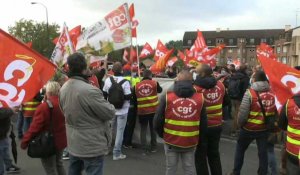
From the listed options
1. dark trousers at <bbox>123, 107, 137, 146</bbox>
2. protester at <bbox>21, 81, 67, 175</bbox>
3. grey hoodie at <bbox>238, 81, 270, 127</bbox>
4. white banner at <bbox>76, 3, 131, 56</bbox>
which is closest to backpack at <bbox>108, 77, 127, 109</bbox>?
dark trousers at <bbox>123, 107, 137, 146</bbox>

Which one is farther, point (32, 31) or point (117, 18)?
point (32, 31)

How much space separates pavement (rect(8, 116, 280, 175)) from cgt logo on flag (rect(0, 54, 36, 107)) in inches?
109

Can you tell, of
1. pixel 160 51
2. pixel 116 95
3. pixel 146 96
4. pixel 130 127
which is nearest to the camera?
pixel 116 95

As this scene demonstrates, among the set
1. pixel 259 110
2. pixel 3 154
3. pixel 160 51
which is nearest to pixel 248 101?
pixel 259 110

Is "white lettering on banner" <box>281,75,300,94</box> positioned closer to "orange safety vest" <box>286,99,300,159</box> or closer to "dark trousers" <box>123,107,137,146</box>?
"orange safety vest" <box>286,99,300,159</box>

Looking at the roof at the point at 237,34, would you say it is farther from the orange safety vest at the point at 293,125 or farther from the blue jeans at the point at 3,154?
the orange safety vest at the point at 293,125

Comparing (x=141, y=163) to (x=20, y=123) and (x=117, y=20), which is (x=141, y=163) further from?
(x=20, y=123)

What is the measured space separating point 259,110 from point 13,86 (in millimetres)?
3468

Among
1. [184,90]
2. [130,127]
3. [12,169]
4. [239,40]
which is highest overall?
[239,40]

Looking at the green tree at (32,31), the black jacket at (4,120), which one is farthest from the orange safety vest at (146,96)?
the green tree at (32,31)

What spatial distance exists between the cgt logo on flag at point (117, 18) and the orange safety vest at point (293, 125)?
5.47 meters

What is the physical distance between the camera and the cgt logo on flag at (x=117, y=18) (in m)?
9.33

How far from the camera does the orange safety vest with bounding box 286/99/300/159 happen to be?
14.8 ft

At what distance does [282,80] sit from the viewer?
4.71 m
